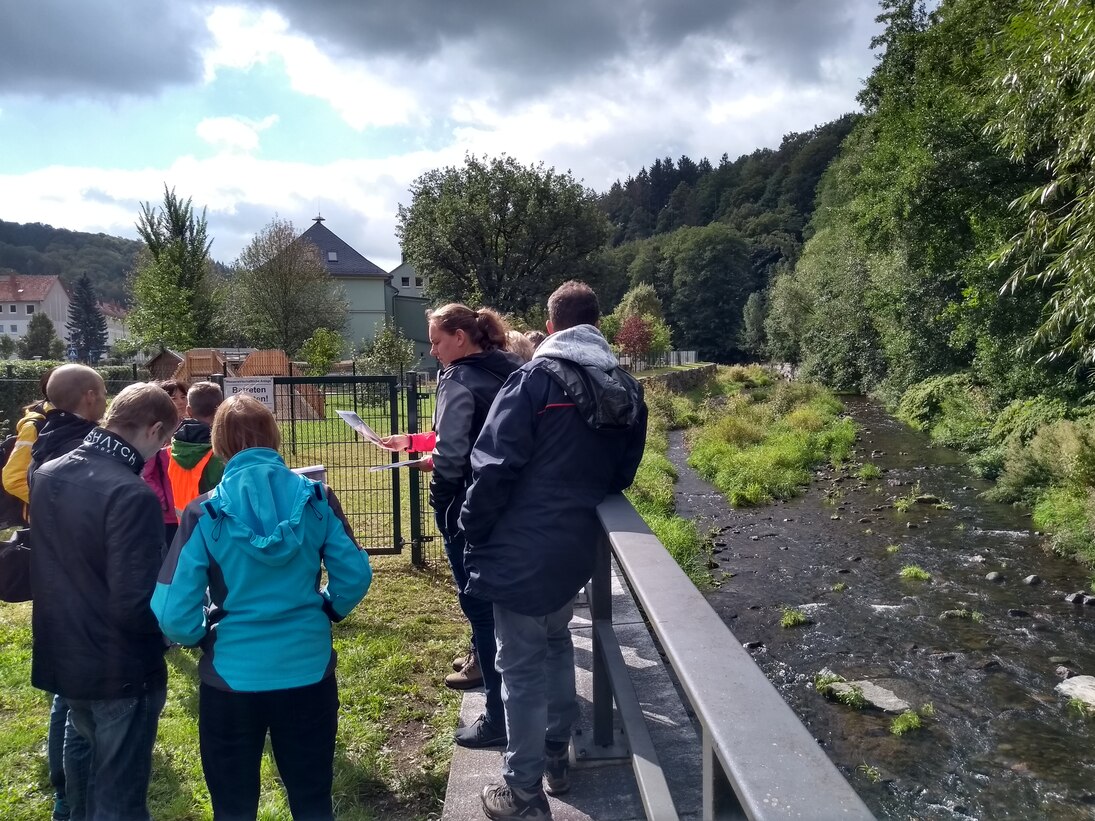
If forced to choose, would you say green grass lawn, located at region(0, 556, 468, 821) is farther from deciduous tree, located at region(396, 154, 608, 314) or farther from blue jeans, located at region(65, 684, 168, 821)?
deciduous tree, located at region(396, 154, 608, 314)

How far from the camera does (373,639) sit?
562cm

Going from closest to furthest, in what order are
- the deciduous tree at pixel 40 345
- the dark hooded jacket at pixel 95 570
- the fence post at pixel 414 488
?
the dark hooded jacket at pixel 95 570 → the fence post at pixel 414 488 → the deciduous tree at pixel 40 345

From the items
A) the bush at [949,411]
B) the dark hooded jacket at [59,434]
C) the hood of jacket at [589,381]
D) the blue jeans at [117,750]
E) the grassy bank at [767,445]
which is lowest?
the grassy bank at [767,445]

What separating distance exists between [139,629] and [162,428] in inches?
28.4

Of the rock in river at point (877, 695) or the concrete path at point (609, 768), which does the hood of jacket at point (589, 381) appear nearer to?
the concrete path at point (609, 768)

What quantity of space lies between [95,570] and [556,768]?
188 centimetres

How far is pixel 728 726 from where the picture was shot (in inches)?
47.8

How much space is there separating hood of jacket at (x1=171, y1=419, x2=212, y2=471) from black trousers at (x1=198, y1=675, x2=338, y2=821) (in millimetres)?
1953

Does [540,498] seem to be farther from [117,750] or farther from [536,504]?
[117,750]

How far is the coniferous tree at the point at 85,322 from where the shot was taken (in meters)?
88.7

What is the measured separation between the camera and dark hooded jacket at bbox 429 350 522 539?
10.9 feet

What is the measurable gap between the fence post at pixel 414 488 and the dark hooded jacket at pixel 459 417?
10.2ft

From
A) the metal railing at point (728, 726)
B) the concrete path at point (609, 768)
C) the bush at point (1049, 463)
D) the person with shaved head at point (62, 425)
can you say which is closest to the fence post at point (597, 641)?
the concrete path at point (609, 768)

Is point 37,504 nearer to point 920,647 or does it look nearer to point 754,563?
point 920,647
